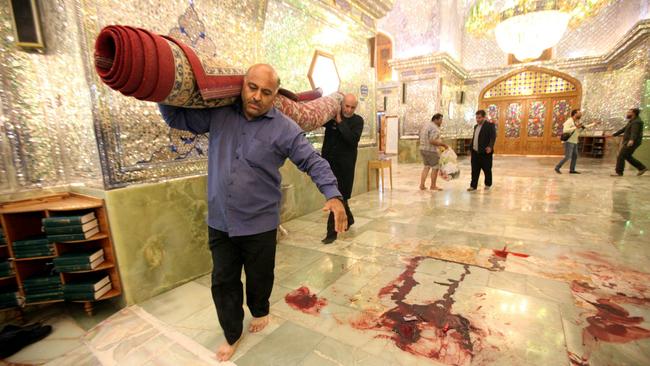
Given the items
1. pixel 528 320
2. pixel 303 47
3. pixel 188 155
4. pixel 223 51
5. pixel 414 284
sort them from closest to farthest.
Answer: pixel 528 320, pixel 414 284, pixel 188 155, pixel 223 51, pixel 303 47

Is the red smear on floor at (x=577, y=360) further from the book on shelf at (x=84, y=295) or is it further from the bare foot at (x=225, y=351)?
the book on shelf at (x=84, y=295)

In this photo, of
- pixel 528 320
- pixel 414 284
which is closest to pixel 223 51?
pixel 414 284

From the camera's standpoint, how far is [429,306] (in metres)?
2.11

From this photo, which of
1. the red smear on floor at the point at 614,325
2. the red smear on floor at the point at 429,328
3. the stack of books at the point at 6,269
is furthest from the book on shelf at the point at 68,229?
the red smear on floor at the point at 614,325

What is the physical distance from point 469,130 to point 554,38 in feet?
19.7

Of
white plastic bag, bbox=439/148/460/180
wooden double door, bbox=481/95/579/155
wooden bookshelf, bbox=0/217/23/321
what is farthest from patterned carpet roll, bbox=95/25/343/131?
wooden double door, bbox=481/95/579/155

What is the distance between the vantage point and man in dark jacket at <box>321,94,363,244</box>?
3119mm

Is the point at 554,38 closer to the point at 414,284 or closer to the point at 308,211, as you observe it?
the point at 308,211

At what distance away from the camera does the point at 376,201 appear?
535 centimetres

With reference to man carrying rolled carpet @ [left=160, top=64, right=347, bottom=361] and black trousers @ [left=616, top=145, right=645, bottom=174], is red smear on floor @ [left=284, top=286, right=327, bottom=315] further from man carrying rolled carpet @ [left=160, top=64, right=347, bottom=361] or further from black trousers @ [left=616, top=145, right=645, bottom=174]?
black trousers @ [left=616, top=145, right=645, bottom=174]

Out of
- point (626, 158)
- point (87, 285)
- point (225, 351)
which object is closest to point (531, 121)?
point (626, 158)

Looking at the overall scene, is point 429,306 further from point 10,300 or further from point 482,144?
point 482,144

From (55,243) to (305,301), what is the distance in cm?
189

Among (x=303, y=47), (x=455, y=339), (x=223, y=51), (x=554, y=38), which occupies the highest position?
(x=554, y=38)
